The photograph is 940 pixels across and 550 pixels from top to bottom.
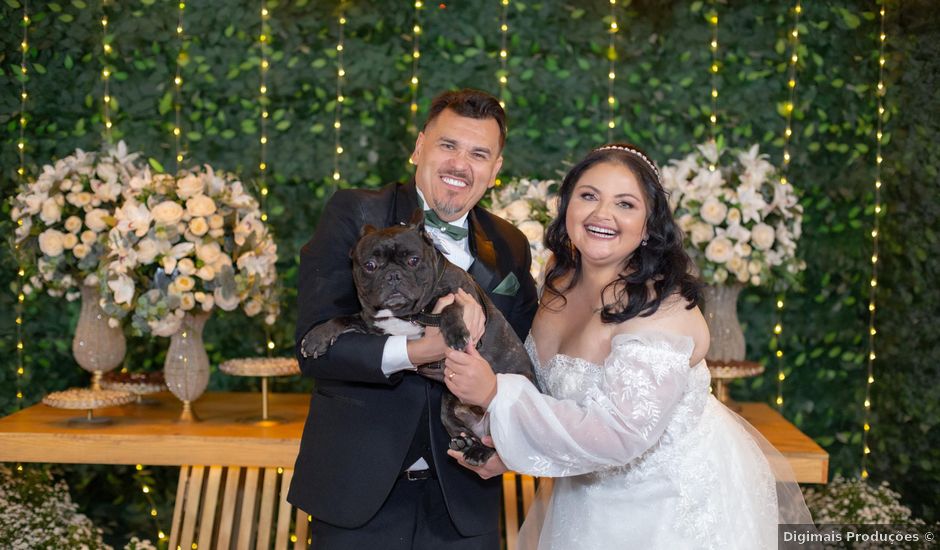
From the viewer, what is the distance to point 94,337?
406 centimetres

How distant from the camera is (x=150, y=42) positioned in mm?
4902

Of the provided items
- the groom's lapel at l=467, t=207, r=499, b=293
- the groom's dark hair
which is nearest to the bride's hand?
the groom's lapel at l=467, t=207, r=499, b=293

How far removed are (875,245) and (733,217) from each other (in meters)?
1.31

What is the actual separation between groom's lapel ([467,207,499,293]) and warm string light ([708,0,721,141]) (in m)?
2.31

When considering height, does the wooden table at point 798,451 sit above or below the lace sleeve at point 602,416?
below

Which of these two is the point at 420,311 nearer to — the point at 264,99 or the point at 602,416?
the point at 602,416

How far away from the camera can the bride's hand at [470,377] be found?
8.14ft

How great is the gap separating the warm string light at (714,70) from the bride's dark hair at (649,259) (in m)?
2.34

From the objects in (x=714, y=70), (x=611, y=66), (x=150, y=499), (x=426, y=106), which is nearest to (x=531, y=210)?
(x=426, y=106)

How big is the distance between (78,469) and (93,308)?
4.36 ft

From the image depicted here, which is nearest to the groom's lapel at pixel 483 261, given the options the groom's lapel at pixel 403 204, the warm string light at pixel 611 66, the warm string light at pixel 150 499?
the groom's lapel at pixel 403 204

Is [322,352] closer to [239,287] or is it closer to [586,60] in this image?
[239,287]

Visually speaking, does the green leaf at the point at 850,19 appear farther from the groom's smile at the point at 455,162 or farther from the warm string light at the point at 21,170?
the warm string light at the point at 21,170

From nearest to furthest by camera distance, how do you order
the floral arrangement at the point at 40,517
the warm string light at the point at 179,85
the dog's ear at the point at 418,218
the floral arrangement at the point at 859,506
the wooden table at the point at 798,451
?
the dog's ear at the point at 418,218 < the wooden table at the point at 798,451 < the floral arrangement at the point at 40,517 < the floral arrangement at the point at 859,506 < the warm string light at the point at 179,85
